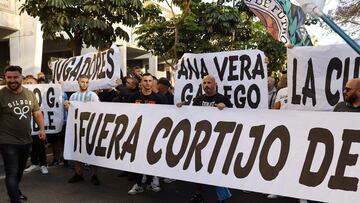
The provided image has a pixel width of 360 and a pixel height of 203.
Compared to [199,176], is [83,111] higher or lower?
higher

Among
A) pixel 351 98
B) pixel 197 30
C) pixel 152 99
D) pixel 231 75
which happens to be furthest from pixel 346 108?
pixel 197 30

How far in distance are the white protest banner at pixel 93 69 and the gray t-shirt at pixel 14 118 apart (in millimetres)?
2018

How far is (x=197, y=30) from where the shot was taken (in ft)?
53.9

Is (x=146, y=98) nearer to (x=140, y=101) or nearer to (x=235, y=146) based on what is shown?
(x=140, y=101)

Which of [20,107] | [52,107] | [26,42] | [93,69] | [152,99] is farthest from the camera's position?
[26,42]

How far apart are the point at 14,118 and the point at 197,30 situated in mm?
11591

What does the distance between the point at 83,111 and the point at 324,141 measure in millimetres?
3669

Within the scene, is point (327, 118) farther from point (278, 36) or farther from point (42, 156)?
point (42, 156)

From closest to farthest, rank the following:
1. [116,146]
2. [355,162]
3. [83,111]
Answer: [355,162]
[116,146]
[83,111]

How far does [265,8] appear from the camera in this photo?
253 inches

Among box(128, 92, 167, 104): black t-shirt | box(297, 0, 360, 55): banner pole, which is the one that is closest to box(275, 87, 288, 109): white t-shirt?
box(128, 92, 167, 104): black t-shirt

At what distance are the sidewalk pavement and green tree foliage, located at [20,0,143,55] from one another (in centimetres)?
323

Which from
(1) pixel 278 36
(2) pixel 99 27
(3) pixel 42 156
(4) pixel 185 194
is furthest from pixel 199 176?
(2) pixel 99 27

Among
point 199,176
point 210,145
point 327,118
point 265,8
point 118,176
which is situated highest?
point 265,8
